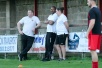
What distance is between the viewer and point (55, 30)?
1595 centimetres

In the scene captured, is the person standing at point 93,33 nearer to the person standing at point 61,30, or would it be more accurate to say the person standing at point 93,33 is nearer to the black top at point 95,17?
the black top at point 95,17

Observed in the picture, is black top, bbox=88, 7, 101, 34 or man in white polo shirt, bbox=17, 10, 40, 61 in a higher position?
black top, bbox=88, 7, 101, 34

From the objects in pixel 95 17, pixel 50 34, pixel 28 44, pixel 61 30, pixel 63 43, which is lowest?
pixel 28 44

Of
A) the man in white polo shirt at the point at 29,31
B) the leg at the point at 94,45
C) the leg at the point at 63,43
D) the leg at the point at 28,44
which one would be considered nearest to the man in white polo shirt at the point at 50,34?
the leg at the point at 63,43

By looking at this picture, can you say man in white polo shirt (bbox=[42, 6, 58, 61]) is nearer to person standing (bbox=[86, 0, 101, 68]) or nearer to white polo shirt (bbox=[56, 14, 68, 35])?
white polo shirt (bbox=[56, 14, 68, 35])

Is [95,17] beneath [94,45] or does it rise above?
above

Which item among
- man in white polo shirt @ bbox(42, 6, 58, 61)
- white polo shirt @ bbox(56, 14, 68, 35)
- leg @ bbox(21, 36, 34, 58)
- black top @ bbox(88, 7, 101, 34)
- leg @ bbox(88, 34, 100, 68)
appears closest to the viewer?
leg @ bbox(88, 34, 100, 68)

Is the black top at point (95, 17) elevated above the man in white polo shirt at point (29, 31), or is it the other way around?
the black top at point (95, 17)

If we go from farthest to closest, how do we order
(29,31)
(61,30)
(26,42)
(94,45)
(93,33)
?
(26,42), (29,31), (61,30), (93,33), (94,45)

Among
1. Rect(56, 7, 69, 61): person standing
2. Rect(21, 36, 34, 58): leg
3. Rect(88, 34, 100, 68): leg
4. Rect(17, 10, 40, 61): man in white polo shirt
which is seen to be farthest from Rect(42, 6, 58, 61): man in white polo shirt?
Rect(88, 34, 100, 68): leg

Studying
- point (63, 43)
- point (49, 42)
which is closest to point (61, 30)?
point (63, 43)

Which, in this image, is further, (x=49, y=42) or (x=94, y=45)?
(x=49, y=42)

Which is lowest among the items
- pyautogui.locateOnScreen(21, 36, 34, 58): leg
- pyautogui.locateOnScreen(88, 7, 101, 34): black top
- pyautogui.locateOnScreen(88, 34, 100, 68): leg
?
pyautogui.locateOnScreen(21, 36, 34, 58): leg

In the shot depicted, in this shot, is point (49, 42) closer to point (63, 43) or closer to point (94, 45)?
point (63, 43)
